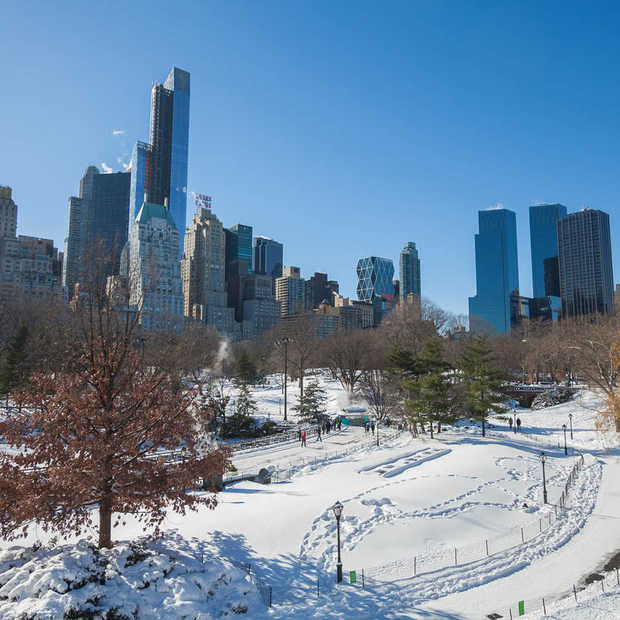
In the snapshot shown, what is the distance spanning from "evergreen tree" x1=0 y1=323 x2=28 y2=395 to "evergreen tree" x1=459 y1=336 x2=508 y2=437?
4056 cm

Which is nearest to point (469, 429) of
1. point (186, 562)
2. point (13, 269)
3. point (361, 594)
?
point (361, 594)

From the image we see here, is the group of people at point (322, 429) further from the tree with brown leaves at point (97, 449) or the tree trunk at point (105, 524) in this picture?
the tree with brown leaves at point (97, 449)

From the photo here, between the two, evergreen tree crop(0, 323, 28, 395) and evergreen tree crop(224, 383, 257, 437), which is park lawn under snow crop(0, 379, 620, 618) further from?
evergreen tree crop(0, 323, 28, 395)

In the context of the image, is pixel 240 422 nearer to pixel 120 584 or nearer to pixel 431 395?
pixel 431 395

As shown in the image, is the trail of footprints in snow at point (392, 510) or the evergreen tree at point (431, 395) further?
the evergreen tree at point (431, 395)

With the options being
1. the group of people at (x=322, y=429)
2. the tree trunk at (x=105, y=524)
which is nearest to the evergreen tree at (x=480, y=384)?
the group of people at (x=322, y=429)

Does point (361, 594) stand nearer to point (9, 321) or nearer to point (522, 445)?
point (522, 445)

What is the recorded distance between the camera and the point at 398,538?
17.4 meters

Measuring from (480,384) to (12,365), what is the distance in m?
42.5

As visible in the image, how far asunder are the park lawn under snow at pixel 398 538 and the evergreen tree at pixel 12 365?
91.8ft

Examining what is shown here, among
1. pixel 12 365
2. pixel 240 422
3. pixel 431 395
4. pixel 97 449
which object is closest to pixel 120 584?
pixel 97 449

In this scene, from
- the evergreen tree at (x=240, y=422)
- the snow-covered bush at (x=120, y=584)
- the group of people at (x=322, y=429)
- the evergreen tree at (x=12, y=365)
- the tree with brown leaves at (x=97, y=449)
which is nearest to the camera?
the snow-covered bush at (x=120, y=584)

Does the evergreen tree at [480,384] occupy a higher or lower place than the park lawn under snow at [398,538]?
higher

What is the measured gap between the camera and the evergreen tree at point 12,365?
39656 millimetres
